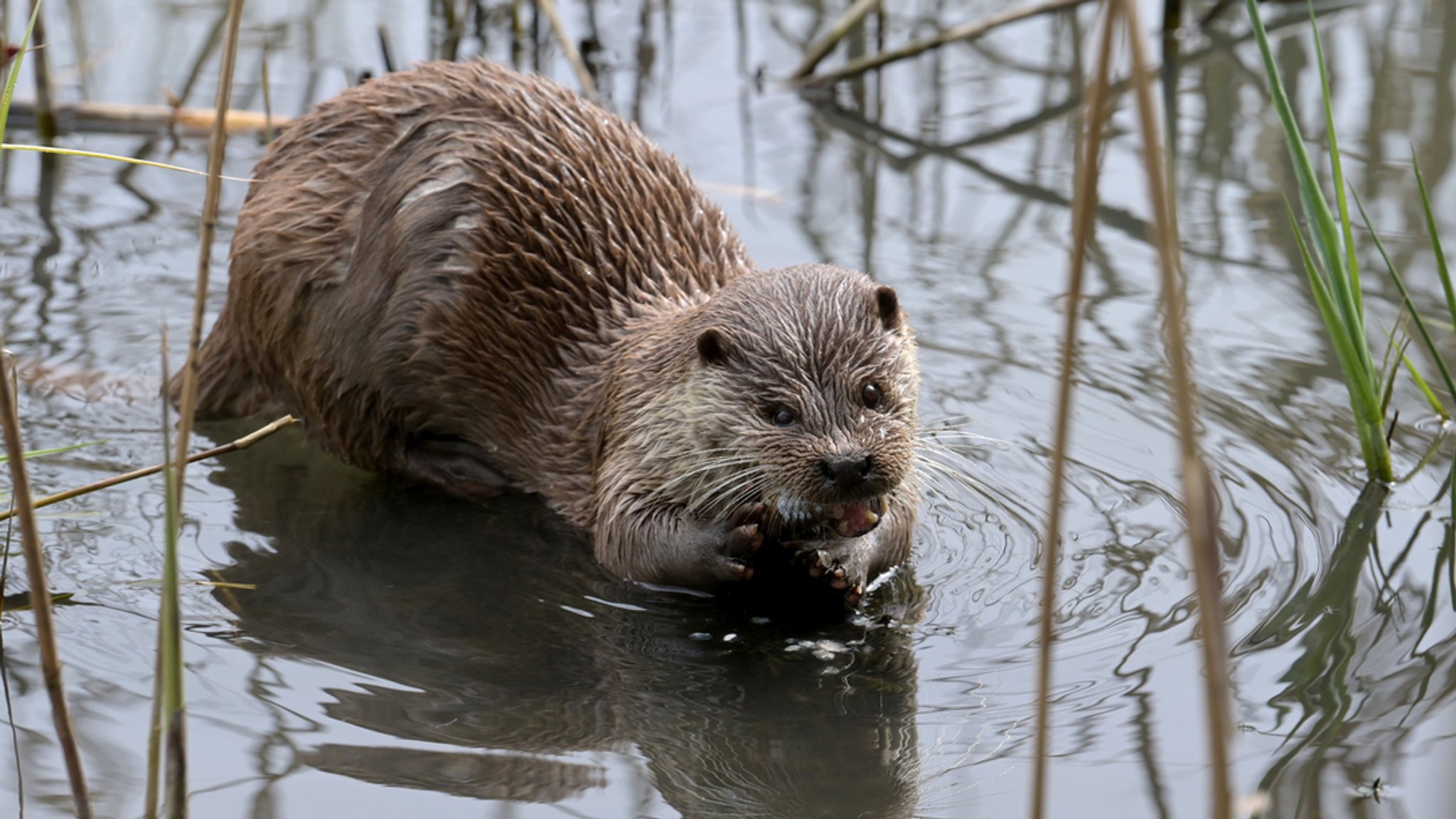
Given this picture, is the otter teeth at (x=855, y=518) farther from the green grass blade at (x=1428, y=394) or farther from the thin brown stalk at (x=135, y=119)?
the thin brown stalk at (x=135, y=119)

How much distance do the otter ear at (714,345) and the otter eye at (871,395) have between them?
26cm

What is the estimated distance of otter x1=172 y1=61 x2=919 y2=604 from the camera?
10.6 feet

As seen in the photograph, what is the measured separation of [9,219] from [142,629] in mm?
2385

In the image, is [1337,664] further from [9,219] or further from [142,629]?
[9,219]

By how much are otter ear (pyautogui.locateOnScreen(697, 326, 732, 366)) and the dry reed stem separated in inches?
52.6

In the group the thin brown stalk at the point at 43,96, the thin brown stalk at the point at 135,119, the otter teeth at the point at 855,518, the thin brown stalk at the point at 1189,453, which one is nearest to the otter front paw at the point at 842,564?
the otter teeth at the point at 855,518

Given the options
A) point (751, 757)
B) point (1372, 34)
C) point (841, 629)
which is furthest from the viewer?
point (1372, 34)

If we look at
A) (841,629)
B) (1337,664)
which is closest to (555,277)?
(841,629)

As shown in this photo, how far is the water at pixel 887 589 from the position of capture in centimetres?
252

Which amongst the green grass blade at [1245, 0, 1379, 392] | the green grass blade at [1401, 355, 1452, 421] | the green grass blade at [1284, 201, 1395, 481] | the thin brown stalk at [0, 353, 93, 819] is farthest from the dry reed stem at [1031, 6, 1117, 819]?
the green grass blade at [1401, 355, 1452, 421]

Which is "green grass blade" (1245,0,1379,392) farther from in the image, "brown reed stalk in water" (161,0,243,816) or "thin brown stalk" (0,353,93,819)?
"thin brown stalk" (0,353,93,819)

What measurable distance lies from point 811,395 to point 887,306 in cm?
25

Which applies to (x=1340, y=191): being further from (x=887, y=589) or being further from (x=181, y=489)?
(x=181, y=489)

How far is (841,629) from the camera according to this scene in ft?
10.1
